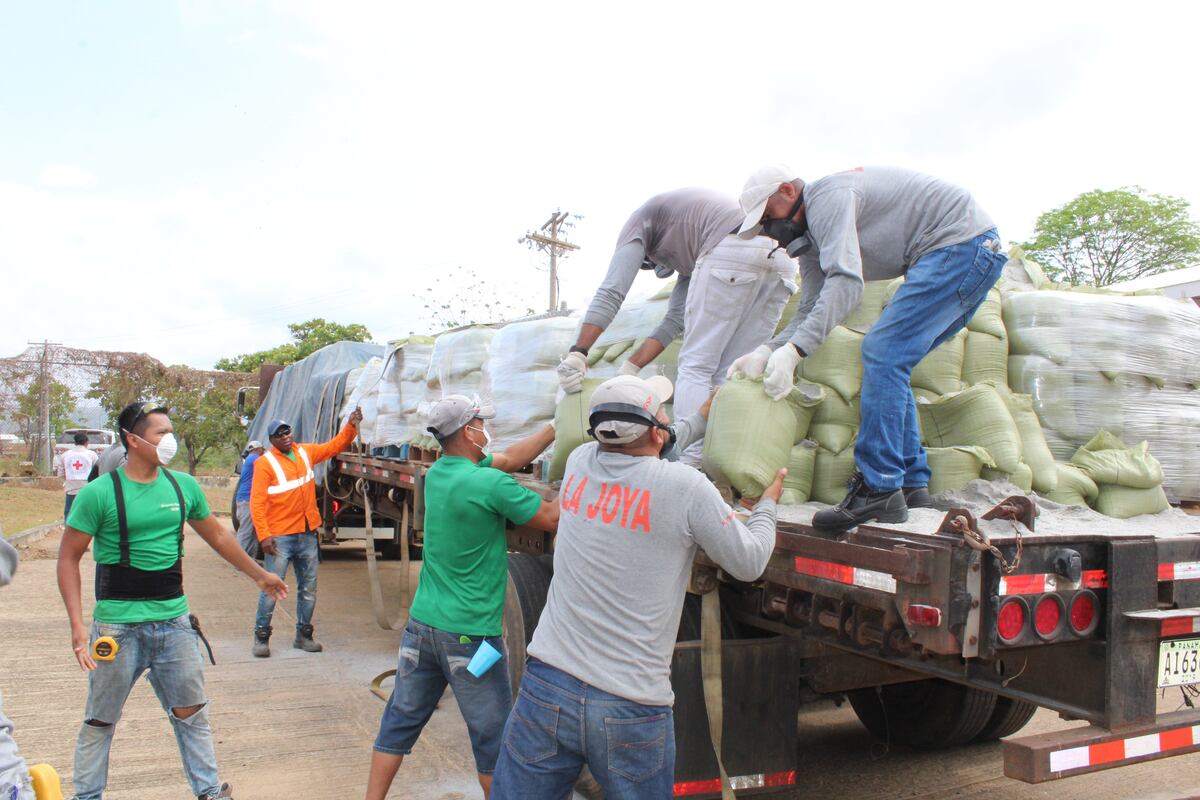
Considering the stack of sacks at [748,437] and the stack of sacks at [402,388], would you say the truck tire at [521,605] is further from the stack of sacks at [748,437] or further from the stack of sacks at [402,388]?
the stack of sacks at [402,388]

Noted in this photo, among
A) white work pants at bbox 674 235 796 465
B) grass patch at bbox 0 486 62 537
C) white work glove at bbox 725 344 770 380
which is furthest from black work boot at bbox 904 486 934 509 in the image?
grass patch at bbox 0 486 62 537

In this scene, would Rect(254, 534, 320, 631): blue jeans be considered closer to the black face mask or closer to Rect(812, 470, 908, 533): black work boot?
the black face mask

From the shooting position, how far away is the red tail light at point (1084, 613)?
2.36m

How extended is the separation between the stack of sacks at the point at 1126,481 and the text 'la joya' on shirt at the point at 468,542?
77.8 inches

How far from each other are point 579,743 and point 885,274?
6.60 ft

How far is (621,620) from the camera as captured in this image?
7.44 ft

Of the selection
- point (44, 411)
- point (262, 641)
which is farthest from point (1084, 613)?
point (44, 411)

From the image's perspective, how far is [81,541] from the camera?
10.6ft

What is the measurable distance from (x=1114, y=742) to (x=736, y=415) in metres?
1.38

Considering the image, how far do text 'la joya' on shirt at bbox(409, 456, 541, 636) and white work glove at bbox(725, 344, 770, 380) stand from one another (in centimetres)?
82

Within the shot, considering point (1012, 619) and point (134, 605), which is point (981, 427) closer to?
point (1012, 619)

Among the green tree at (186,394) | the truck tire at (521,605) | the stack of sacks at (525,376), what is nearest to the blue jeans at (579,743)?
the truck tire at (521,605)

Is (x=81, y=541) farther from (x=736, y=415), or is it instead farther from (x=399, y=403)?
(x=399, y=403)

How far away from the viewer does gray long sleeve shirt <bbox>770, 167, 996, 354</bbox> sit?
302 cm
